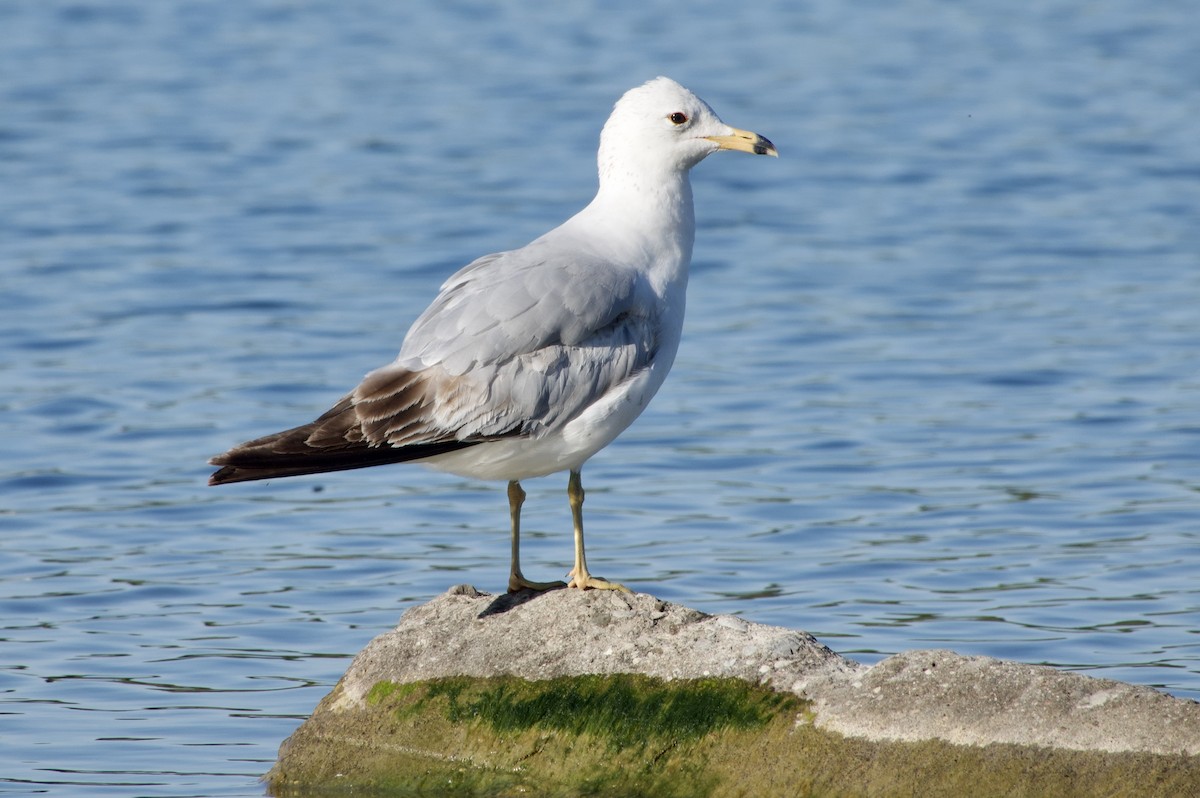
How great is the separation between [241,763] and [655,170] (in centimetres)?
263

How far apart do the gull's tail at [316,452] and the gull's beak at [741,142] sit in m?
1.64

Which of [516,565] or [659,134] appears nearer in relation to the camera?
[516,565]

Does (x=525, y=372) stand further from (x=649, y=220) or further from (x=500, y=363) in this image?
(x=649, y=220)

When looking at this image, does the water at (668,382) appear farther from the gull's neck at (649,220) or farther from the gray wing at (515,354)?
the gull's neck at (649,220)

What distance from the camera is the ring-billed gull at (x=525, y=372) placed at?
675 cm

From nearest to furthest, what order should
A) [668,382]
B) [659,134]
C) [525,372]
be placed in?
[525,372] < [659,134] < [668,382]

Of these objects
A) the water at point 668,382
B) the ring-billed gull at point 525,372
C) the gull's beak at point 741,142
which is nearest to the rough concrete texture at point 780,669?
the ring-billed gull at point 525,372

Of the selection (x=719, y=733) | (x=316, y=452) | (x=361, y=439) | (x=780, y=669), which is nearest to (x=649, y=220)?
(x=361, y=439)

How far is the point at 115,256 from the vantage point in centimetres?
1617

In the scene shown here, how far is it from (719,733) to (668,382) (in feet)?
21.7

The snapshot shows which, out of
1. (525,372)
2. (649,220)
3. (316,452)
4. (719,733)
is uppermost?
(649,220)

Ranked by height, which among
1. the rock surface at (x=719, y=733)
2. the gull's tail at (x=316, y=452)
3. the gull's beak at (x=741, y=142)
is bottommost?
the rock surface at (x=719, y=733)

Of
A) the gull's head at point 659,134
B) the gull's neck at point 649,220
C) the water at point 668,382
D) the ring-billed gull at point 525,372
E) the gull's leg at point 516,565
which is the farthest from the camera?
the water at point 668,382

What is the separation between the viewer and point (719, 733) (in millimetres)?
6266
